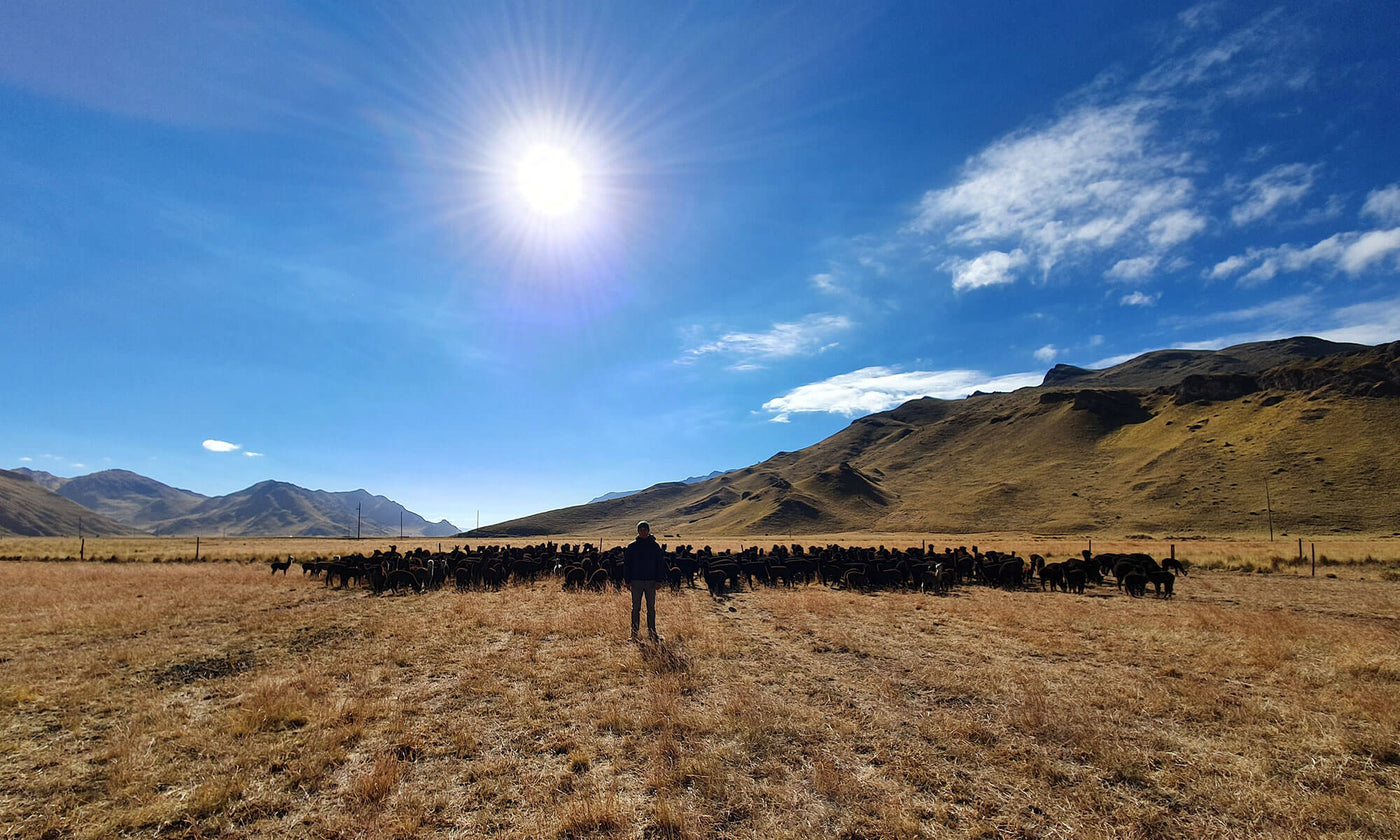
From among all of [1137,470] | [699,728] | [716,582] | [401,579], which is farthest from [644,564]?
[1137,470]

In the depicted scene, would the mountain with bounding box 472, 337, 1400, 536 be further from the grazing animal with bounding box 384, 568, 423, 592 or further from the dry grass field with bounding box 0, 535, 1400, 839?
the grazing animal with bounding box 384, 568, 423, 592

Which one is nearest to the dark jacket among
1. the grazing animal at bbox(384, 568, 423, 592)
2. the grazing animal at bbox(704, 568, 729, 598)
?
the grazing animal at bbox(704, 568, 729, 598)

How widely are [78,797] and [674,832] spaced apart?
5482 millimetres

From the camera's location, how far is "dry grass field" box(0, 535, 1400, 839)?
4.91 metres

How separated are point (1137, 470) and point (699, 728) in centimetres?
11878

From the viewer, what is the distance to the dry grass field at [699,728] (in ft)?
16.1

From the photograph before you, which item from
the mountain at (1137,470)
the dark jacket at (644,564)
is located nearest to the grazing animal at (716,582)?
the dark jacket at (644,564)

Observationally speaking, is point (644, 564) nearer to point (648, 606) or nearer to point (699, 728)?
point (648, 606)

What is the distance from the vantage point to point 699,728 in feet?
22.7

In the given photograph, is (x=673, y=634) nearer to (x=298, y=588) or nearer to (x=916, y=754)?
(x=916, y=754)

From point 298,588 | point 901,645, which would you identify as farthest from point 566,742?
point 298,588

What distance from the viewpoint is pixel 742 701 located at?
25.2 ft

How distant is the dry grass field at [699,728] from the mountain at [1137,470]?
80.4m

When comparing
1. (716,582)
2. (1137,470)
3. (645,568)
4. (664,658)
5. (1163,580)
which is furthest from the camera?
(1137,470)
